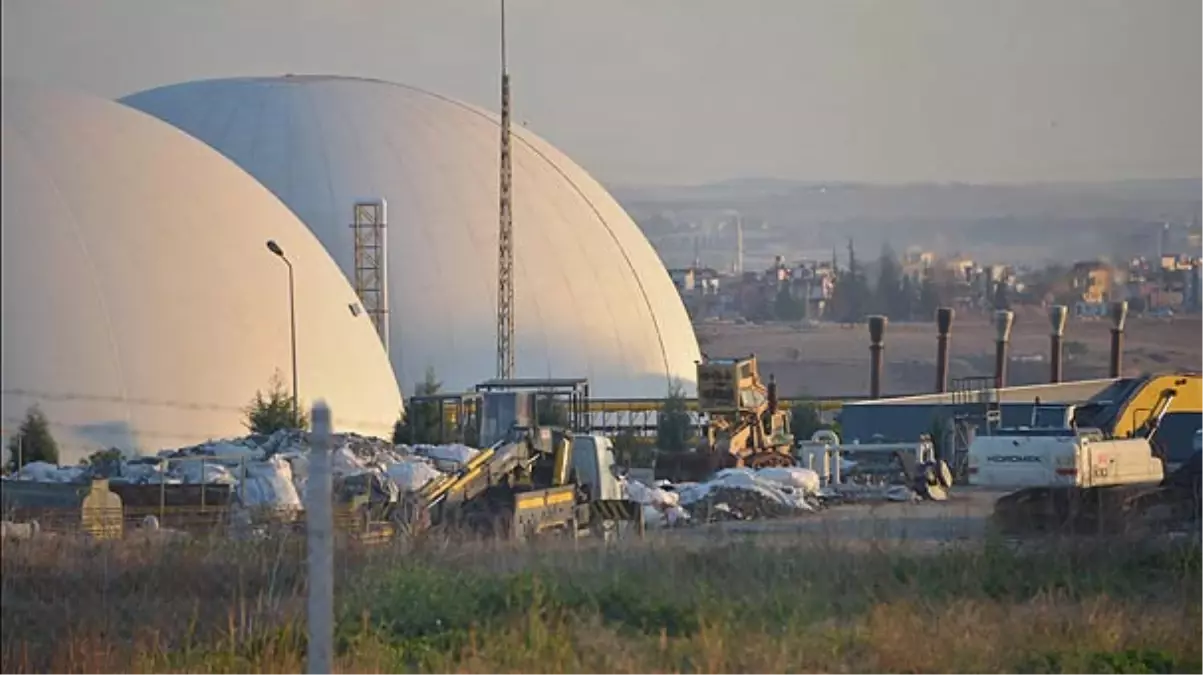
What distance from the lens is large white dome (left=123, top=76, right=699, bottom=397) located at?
51.0m

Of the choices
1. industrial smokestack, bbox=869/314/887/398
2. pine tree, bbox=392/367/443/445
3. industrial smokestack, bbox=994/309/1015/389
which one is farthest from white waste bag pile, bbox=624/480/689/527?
pine tree, bbox=392/367/443/445

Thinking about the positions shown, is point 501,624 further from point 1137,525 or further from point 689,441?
point 689,441

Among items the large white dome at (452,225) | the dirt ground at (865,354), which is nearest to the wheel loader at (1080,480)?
the dirt ground at (865,354)

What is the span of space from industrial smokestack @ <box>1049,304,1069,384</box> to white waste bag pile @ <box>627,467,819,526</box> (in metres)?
4.38

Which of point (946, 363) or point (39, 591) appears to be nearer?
point (39, 591)

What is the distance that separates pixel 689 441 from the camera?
131 ft

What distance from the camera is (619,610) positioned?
12.3 meters

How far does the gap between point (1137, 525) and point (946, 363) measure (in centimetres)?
2445

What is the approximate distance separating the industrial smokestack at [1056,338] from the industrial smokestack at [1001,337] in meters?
0.55

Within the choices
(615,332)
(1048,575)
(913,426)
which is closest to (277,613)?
(1048,575)

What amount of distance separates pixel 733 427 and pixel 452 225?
60.7 feet

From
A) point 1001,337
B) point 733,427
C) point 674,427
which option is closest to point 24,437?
point 1001,337

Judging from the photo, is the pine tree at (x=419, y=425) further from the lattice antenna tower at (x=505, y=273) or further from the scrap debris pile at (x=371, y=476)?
the lattice antenna tower at (x=505, y=273)

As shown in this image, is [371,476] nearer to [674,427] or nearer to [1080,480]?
[1080,480]
